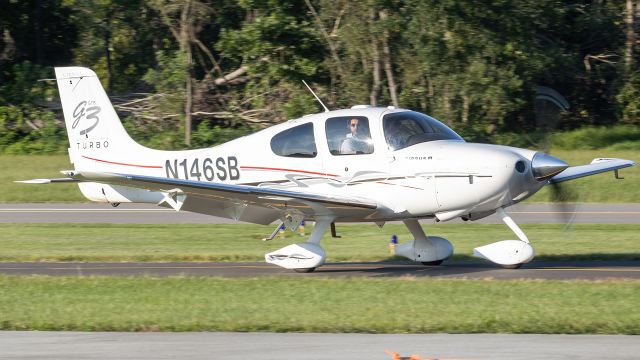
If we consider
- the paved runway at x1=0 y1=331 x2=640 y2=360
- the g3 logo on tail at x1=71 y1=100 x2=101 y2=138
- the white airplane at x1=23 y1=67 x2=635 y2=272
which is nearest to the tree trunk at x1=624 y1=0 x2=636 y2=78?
the white airplane at x1=23 y1=67 x2=635 y2=272

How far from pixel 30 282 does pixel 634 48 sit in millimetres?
27458

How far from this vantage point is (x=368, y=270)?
13.0m

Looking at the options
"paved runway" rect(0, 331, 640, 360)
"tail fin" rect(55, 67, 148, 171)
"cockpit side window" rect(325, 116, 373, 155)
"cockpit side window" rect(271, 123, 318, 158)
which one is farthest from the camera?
"tail fin" rect(55, 67, 148, 171)

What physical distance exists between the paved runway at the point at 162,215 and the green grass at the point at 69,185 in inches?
29.6

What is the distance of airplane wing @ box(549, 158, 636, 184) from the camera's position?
12.5 m

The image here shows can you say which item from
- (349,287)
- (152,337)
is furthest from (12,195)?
(152,337)

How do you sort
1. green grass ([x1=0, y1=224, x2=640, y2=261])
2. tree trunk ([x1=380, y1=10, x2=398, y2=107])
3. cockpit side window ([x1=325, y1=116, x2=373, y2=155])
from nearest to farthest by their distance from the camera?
cockpit side window ([x1=325, y1=116, x2=373, y2=155]) → green grass ([x1=0, y1=224, x2=640, y2=261]) → tree trunk ([x1=380, y1=10, x2=398, y2=107])

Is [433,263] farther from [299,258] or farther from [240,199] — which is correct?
[240,199]

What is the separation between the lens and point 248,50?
32219 millimetres

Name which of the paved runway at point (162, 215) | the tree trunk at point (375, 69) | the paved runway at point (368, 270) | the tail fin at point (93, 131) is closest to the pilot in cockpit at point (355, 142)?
the paved runway at point (368, 270)

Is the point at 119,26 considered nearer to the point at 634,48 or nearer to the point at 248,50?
the point at 248,50

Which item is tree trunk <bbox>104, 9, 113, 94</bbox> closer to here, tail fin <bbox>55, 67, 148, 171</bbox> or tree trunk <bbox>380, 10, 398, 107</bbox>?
tree trunk <bbox>380, 10, 398, 107</bbox>

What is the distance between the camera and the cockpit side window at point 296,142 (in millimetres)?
12633

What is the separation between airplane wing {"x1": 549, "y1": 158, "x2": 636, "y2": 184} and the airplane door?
2.23 m
